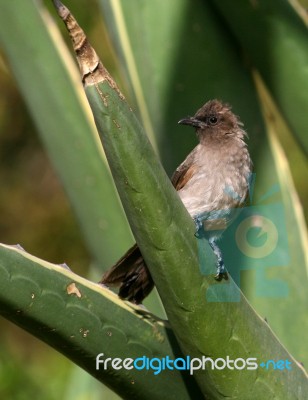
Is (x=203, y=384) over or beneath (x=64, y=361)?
over

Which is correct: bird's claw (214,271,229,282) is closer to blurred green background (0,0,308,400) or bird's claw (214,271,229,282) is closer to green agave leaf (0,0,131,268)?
green agave leaf (0,0,131,268)

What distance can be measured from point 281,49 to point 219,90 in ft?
1.01

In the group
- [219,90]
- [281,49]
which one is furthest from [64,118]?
[281,49]

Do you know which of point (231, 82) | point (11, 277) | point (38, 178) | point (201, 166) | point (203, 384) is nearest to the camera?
point (11, 277)

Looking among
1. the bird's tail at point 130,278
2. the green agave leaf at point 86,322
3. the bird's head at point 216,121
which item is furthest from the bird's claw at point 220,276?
the bird's head at point 216,121

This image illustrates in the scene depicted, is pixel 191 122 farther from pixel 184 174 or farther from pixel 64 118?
pixel 64 118

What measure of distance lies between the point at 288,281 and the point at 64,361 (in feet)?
7.20

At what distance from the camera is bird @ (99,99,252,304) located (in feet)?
10.9

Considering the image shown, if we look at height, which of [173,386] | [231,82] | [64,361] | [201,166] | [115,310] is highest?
[231,82]

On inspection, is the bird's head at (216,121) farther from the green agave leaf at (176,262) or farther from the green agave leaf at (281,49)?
the green agave leaf at (176,262)

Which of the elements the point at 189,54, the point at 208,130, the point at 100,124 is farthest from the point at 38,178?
the point at 100,124

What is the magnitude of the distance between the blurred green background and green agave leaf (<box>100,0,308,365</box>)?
5.83 feet

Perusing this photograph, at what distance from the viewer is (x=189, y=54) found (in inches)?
121

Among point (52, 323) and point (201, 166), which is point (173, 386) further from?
point (201, 166)
